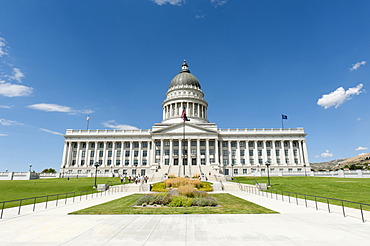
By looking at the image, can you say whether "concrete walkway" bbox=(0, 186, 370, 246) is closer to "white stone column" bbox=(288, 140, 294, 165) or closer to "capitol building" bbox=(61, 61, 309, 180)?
"capitol building" bbox=(61, 61, 309, 180)

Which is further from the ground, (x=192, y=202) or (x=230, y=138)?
(x=230, y=138)

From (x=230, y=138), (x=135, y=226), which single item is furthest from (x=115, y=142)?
(x=135, y=226)

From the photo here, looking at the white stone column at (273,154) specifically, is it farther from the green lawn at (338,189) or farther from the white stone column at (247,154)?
the green lawn at (338,189)

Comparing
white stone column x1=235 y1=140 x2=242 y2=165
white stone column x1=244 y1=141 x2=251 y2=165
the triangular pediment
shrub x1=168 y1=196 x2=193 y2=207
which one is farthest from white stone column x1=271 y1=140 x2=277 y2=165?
shrub x1=168 y1=196 x2=193 y2=207

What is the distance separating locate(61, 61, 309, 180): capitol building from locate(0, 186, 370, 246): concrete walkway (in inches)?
2368

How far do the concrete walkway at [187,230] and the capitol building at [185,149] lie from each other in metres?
60.1

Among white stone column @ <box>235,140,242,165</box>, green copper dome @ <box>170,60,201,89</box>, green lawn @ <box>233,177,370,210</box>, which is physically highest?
green copper dome @ <box>170,60,201,89</box>

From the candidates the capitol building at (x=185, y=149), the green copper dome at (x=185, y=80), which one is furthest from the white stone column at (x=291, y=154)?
the green copper dome at (x=185, y=80)

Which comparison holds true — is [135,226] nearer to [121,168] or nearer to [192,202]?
[192,202]

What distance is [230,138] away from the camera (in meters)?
77.7

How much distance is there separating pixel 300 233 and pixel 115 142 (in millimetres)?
76582

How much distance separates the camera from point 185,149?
75.0 meters

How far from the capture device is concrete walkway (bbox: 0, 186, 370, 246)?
797 cm

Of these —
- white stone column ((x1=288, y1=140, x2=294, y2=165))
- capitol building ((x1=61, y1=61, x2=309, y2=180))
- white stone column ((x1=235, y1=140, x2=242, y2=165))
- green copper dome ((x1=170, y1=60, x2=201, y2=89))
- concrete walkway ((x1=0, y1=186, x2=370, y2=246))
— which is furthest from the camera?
green copper dome ((x1=170, y1=60, x2=201, y2=89))
